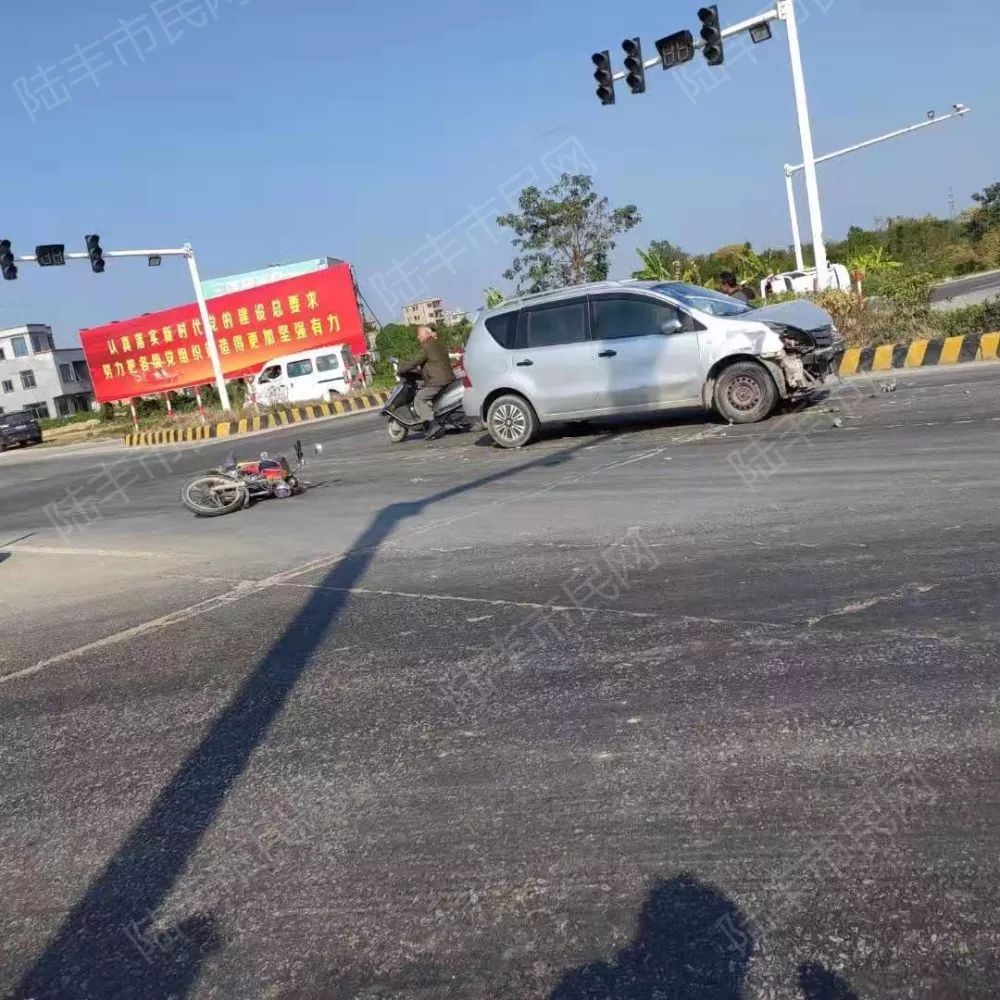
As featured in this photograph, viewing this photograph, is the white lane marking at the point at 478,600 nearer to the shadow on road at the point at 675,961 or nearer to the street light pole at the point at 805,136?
the shadow on road at the point at 675,961

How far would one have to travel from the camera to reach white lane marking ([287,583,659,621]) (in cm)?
490

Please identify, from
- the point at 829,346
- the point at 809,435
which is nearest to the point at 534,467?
the point at 809,435

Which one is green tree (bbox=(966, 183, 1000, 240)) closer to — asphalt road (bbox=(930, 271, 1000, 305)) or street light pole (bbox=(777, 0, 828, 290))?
asphalt road (bbox=(930, 271, 1000, 305))

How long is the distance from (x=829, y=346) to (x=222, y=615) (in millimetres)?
7736

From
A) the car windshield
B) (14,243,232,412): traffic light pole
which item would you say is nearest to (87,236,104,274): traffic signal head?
(14,243,232,412): traffic light pole

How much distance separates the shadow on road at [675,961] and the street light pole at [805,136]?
54.0 ft

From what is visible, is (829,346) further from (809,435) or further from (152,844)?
(152,844)

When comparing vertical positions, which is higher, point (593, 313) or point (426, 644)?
point (593, 313)

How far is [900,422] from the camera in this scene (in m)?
9.55

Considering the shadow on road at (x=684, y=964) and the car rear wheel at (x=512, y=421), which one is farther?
the car rear wheel at (x=512, y=421)

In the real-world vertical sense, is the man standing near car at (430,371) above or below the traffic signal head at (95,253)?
below

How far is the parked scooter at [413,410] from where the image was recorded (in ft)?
47.2

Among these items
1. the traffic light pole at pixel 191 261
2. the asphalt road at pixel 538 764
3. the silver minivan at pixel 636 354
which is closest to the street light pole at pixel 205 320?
the traffic light pole at pixel 191 261

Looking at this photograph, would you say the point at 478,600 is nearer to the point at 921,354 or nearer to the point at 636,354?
the point at 636,354
